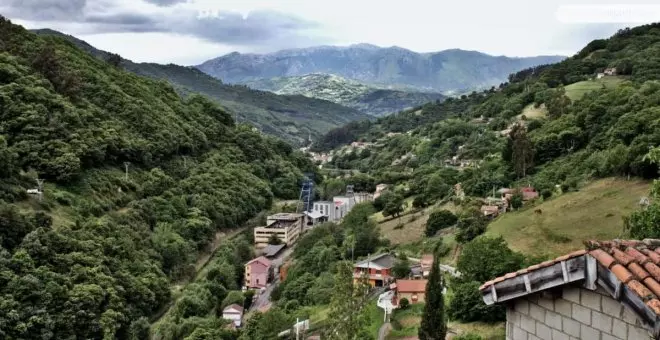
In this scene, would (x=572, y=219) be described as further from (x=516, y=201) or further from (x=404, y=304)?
(x=404, y=304)

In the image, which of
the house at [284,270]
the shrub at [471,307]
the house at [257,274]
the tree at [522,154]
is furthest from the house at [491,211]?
the house at [257,274]

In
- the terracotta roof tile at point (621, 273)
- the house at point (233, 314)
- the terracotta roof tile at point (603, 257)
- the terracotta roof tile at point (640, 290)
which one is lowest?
the house at point (233, 314)

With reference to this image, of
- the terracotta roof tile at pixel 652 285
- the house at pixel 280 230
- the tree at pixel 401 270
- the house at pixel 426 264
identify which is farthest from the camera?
the house at pixel 280 230

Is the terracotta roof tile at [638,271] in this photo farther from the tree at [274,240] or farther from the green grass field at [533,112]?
the green grass field at [533,112]

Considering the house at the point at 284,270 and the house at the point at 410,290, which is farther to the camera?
the house at the point at 284,270

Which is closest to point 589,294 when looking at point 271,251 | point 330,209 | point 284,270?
point 284,270

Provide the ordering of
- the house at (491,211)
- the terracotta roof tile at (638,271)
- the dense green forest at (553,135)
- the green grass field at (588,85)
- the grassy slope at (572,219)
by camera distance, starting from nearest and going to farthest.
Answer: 1. the terracotta roof tile at (638,271)
2. the grassy slope at (572,219)
3. the house at (491,211)
4. the dense green forest at (553,135)
5. the green grass field at (588,85)

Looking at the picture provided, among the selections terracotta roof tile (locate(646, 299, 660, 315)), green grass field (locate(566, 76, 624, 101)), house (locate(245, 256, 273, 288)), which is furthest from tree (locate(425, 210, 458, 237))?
terracotta roof tile (locate(646, 299, 660, 315))
